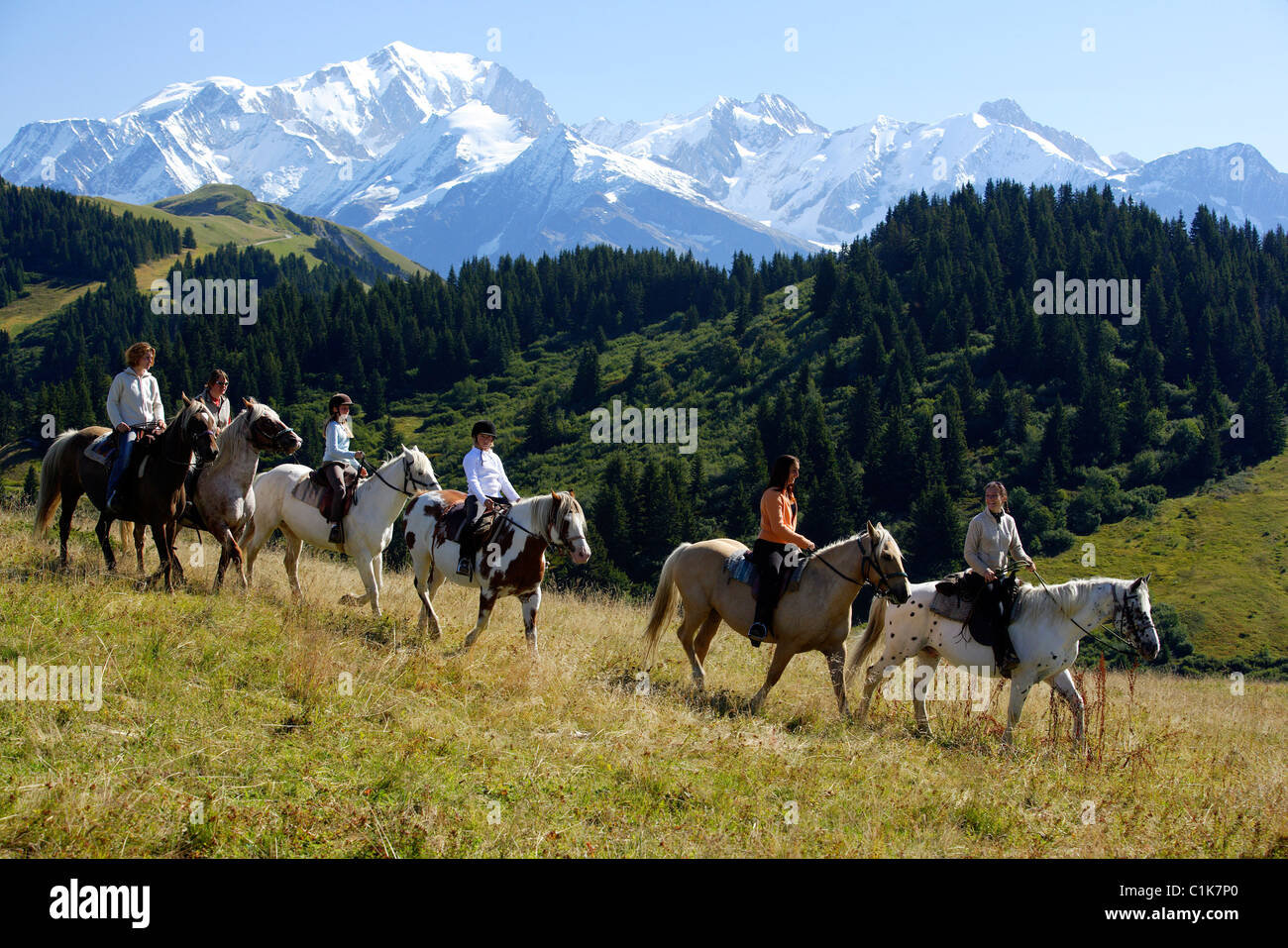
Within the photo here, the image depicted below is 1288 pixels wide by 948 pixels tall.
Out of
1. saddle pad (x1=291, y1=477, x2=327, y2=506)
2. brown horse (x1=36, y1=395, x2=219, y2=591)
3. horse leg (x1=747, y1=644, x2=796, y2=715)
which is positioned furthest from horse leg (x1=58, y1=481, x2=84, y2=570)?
horse leg (x1=747, y1=644, x2=796, y2=715)

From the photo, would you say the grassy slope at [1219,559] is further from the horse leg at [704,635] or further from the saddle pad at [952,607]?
the horse leg at [704,635]

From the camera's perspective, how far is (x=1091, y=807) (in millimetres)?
8422

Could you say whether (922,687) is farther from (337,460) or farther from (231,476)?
(231,476)

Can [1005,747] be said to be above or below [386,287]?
below

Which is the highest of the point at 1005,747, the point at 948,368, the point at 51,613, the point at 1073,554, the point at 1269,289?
the point at 1269,289

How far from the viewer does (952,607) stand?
11.6m

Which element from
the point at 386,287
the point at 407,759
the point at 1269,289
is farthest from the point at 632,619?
the point at 386,287

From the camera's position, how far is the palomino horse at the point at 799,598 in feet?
35.9

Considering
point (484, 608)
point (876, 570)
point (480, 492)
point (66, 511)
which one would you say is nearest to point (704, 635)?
point (876, 570)

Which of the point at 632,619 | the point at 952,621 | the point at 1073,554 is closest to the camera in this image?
the point at 952,621

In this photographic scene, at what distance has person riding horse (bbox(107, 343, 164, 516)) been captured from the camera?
40.3ft

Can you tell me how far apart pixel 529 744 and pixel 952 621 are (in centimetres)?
609
